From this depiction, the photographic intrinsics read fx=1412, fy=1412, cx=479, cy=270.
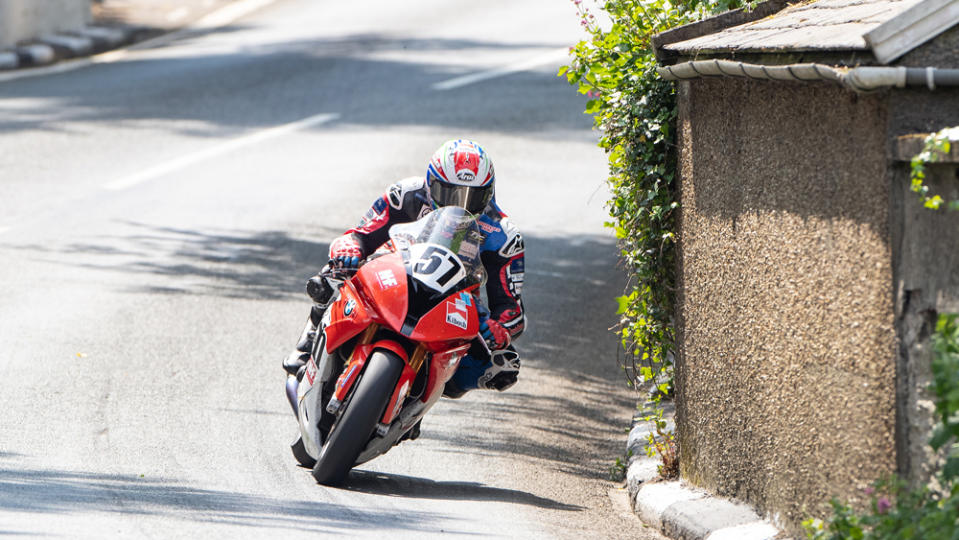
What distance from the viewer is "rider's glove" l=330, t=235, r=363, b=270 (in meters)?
6.86

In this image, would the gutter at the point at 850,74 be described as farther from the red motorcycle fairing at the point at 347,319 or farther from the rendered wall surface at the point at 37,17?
the rendered wall surface at the point at 37,17

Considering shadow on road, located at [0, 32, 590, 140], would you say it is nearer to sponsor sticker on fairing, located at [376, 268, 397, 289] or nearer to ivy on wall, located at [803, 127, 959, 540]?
sponsor sticker on fairing, located at [376, 268, 397, 289]

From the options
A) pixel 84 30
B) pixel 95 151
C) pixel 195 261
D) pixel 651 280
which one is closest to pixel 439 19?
pixel 84 30

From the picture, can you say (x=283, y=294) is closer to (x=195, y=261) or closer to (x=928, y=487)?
(x=195, y=261)

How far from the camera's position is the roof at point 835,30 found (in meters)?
4.50

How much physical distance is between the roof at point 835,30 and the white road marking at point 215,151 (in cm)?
904

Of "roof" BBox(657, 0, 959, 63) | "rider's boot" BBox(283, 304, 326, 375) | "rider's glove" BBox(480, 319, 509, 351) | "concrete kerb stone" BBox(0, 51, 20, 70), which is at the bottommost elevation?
"rider's boot" BBox(283, 304, 326, 375)

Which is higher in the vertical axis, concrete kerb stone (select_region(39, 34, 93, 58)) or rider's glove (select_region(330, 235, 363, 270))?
concrete kerb stone (select_region(39, 34, 93, 58))

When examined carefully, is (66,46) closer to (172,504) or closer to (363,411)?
(363,411)

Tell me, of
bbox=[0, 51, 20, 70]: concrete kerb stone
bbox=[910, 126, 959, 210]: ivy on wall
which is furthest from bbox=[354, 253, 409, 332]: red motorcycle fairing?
bbox=[0, 51, 20, 70]: concrete kerb stone

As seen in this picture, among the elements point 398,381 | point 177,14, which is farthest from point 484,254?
point 177,14

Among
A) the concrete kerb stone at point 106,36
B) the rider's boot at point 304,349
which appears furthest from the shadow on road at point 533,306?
the concrete kerb stone at point 106,36

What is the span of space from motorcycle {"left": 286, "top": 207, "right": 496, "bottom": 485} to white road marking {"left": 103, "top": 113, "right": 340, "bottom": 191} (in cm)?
803

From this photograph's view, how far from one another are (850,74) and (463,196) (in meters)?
2.68
